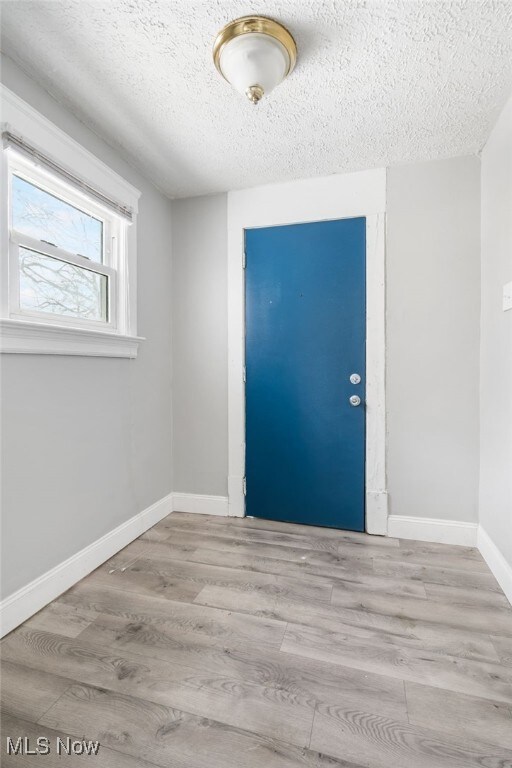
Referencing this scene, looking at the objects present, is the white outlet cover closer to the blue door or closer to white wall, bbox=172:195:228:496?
the blue door

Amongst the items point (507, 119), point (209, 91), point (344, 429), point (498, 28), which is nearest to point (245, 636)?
point (344, 429)

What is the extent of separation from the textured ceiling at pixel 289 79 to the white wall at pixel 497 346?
0.21m

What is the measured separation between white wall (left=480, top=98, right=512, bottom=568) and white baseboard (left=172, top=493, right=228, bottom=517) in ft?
5.56

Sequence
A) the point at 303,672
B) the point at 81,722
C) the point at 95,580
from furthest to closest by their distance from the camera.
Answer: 1. the point at 95,580
2. the point at 303,672
3. the point at 81,722

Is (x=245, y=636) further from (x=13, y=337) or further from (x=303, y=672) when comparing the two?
(x=13, y=337)

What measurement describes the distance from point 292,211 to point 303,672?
251cm

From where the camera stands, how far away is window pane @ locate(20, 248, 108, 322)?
1.59 meters

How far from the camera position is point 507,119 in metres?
1.68

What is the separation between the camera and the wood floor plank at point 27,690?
1.10 meters

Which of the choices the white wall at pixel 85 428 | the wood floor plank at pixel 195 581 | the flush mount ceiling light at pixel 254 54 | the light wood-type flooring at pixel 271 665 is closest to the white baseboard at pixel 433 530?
the light wood-type flooring at pixel 271 665

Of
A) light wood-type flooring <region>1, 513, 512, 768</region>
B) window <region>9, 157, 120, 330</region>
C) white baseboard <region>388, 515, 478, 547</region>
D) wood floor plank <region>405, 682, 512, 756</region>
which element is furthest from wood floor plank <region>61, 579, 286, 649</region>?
window <region>9, 157, 120, 330</region>

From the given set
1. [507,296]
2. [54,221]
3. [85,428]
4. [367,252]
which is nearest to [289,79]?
[367,252]

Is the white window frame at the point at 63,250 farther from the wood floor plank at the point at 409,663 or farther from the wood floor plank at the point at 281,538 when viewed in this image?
the wood floor plank at the point at 409,663

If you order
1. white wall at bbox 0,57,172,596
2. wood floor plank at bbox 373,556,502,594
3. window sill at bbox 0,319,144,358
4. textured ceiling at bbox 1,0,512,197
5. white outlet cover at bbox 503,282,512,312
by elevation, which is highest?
textured ceiling at bbox 1,0,512,197
